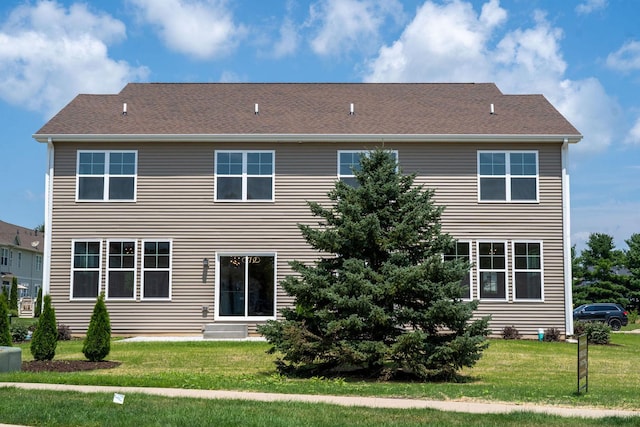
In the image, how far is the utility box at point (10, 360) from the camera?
13355 millimetres

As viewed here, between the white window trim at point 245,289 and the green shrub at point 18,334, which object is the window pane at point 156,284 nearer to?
the white window trim at point 245,289

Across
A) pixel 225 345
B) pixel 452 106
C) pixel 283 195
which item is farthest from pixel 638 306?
pixel 225 345

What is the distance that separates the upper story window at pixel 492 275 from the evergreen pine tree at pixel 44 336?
1236 cm

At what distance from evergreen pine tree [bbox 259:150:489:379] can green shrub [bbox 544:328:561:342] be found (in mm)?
8639

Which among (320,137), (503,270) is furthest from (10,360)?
(503,270)

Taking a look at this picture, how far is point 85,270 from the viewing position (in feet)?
72.9

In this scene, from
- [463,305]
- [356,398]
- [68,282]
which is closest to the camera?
[356,398]

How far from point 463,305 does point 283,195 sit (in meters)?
9.95

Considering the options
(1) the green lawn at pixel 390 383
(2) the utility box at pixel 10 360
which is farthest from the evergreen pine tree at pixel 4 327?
(1) the green lawn at pixel 390 383

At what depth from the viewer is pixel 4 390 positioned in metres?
11.0

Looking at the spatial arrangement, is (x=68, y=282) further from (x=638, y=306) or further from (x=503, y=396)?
(x=638, y=306)

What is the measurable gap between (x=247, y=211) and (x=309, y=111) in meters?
4.15

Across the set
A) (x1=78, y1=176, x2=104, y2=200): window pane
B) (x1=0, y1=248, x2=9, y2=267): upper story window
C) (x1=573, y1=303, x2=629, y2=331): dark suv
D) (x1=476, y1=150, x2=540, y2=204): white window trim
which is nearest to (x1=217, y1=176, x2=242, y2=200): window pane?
(x1=78, y1=176, x2=104, y2=200): window pane

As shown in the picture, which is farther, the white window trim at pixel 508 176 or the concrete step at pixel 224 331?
the white window trim at pixel 508 176
